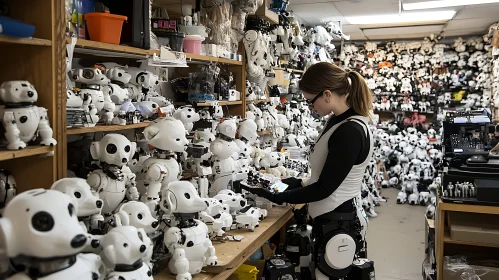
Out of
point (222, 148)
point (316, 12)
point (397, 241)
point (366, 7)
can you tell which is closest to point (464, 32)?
point (366, 7)

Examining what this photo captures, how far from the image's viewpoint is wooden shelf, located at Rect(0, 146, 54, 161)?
1.52 m

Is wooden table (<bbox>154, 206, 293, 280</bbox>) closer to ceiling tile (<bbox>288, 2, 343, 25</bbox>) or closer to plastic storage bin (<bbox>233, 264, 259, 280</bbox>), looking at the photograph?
plastic storage bin (<bbox>233, 264, 259, 280</bbox>)

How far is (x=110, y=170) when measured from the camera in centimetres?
198

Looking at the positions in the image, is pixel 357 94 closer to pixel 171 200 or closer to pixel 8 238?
pixel 171 200

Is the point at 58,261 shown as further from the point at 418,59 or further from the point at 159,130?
the point at 418,59

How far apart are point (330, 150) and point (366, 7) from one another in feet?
12.7

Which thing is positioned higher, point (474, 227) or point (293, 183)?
point (293, 183)

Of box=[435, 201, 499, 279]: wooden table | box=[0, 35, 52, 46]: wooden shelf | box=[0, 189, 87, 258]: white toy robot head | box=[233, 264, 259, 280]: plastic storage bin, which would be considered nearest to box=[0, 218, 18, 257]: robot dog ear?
box=[0, 189, 87, 258]: white toy robot head

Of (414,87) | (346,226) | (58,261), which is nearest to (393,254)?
(346,226)

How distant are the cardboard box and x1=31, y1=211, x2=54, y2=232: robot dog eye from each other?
2869 mm

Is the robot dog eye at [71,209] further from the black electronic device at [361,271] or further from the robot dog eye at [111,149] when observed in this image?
the black electronic device at [361,271]

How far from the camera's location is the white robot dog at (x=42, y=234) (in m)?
1.24

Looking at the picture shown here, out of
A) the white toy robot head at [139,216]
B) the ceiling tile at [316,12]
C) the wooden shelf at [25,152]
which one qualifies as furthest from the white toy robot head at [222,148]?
the ceiling tile at [316,12]

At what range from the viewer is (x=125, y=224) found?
175 centimetres
